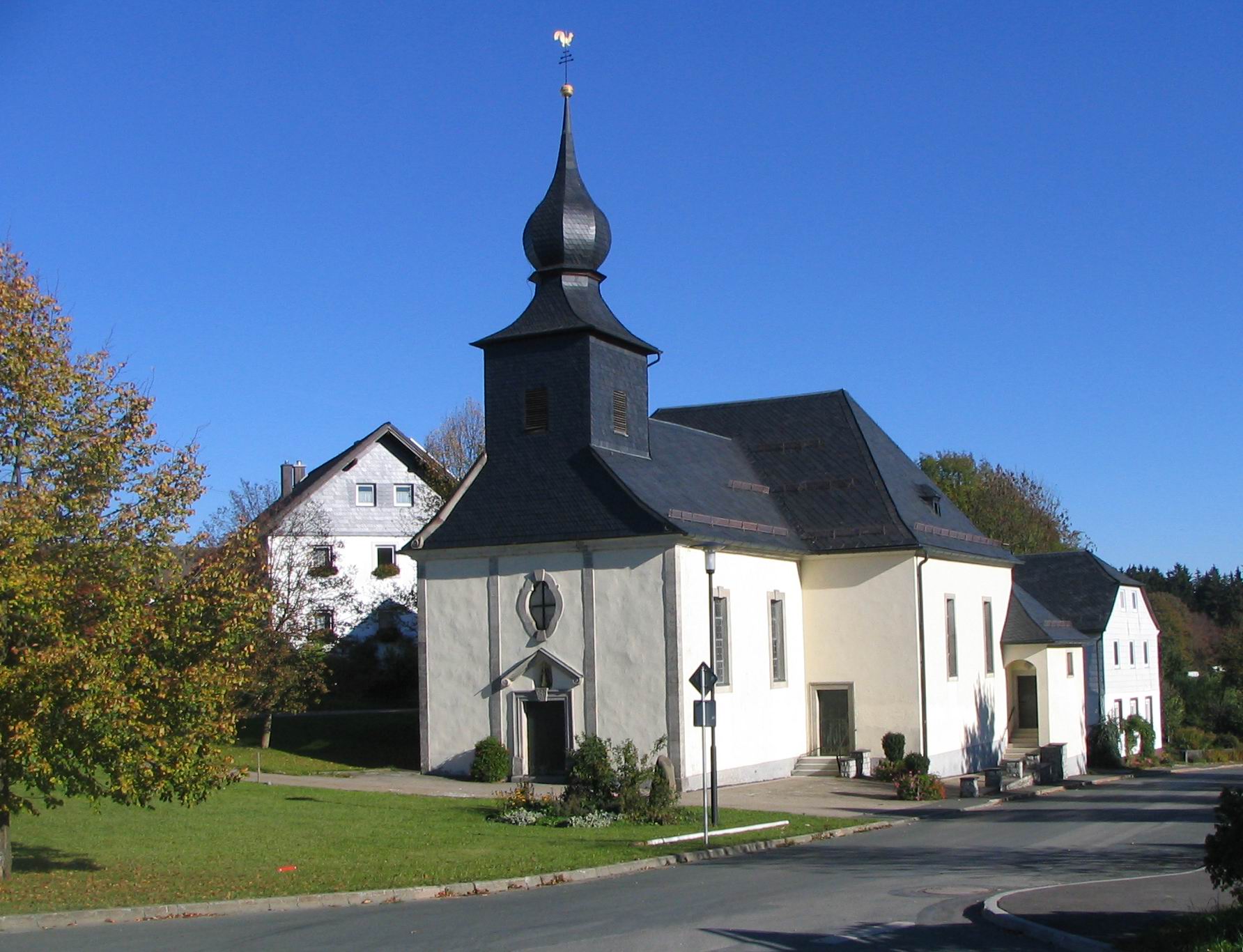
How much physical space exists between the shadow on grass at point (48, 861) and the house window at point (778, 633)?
67.9 feet

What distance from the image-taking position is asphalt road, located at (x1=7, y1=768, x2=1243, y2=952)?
12.1 m

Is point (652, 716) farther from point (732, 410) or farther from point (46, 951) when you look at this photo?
point (46, 951)

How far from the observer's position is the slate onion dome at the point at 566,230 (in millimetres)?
A: 35062

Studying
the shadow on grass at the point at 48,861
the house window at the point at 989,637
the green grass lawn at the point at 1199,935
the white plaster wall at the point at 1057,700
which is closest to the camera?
the green grass lawn at the point at 1199,935

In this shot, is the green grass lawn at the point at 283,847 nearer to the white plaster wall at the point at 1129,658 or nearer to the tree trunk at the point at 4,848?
the tree trunk at the point at 4,848

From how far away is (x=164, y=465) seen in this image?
17266mm

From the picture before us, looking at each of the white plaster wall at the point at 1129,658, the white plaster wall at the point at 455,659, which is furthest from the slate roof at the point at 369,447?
the white plaster wall at the point at 1129,658

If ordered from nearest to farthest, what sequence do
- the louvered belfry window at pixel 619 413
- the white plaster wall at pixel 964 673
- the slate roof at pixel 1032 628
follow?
Answer: the louvered belfry window at pixel 619 413
the white plaster wall at pixel 964 673
the slate roof at pixel 1032 628

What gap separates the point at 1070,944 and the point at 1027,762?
27.9 meters

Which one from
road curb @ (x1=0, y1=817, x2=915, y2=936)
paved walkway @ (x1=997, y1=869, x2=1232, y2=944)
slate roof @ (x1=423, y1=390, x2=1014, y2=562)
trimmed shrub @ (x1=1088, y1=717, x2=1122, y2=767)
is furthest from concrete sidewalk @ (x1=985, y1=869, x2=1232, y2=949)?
trimmed shrub @ (x1=1088, y1=717, x2=1122, y2=767)

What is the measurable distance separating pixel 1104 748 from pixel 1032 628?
275 inches

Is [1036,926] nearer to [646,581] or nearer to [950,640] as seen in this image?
[646,581]

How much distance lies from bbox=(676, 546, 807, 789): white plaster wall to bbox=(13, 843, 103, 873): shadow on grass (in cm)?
1500

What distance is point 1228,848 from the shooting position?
10.8 metres
